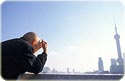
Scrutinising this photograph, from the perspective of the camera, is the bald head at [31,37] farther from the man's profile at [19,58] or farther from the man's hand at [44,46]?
the man's hand at [44,46]

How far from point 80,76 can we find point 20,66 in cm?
71

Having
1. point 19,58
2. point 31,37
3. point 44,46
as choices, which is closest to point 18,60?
point 19,58

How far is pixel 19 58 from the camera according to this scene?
2318mm

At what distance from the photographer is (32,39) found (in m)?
2.53

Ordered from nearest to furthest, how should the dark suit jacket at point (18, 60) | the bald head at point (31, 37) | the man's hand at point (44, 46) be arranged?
the dark suit jacket at point (18, 60)
the bald head at point (31, 37)
the man's hand at point (44, 46)

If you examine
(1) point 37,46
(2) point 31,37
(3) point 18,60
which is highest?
(2) point 31,37

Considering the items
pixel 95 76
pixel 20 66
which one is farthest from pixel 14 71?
pixel 95 76

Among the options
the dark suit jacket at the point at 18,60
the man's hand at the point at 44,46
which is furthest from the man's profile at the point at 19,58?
the man's hand at the point at 44,46

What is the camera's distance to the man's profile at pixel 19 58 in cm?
227

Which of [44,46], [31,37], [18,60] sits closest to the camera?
[18,60]

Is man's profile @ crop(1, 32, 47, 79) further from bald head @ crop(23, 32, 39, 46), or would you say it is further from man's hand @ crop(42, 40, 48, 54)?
man's hand @ crop(42, 40, 48, 54)

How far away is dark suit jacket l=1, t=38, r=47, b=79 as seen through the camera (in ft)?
7.45

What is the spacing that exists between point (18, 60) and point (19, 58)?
0.09ft

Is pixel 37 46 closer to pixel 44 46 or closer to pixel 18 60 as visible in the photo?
pixel 44 46
